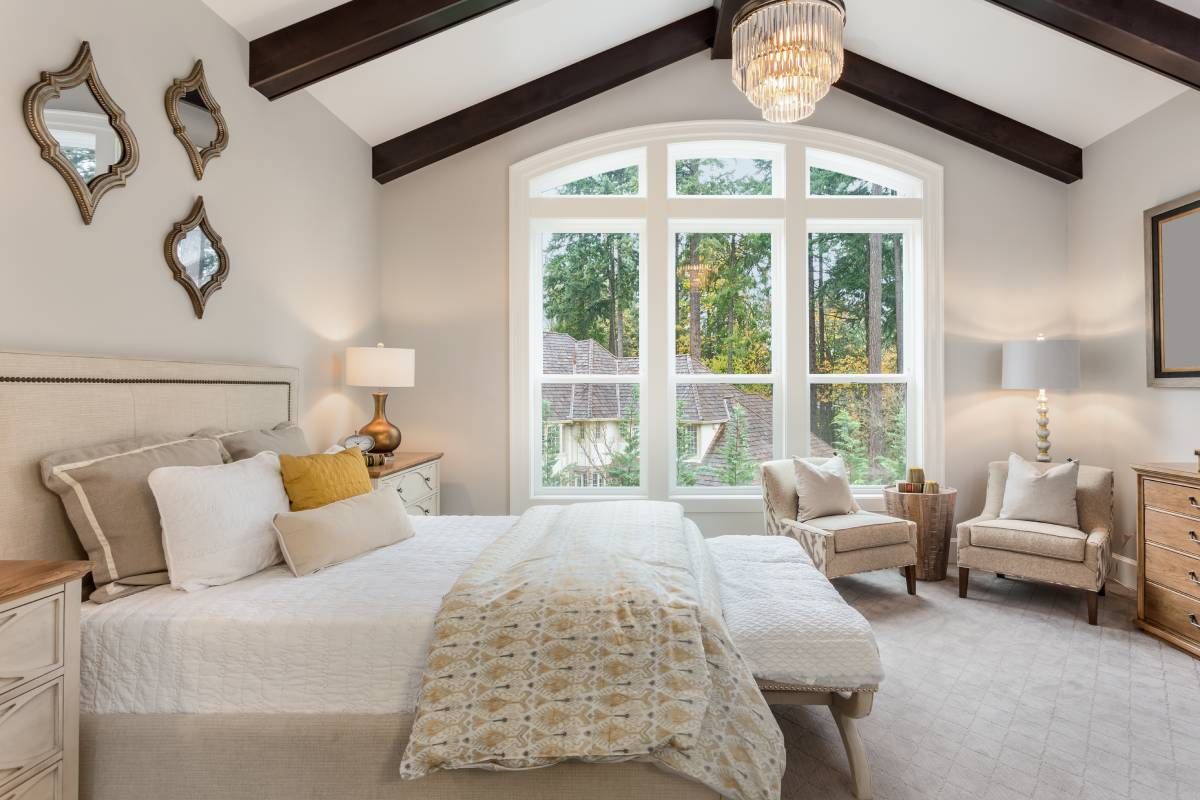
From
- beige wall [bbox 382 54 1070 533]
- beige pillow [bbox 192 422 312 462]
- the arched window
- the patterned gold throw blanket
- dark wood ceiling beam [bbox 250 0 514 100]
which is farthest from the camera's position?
the arched window

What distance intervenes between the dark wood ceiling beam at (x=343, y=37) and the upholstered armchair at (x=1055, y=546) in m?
3.76

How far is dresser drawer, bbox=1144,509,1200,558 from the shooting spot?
2.88 m

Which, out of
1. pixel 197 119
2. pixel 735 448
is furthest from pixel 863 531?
pixel 197 119

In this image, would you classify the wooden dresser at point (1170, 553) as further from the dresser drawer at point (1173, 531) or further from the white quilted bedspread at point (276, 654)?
the white quilted bedspread at point (276, 654)

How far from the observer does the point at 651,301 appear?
444cm

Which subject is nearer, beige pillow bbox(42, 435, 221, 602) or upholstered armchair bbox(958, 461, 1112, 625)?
beige pillow bbox(42, 435, 221, 602)

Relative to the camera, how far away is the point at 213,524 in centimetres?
190

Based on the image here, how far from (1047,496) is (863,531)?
1.09m

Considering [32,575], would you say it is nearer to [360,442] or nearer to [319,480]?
[319,480]

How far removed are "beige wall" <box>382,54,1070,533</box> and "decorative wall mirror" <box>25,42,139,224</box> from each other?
87.9 inches

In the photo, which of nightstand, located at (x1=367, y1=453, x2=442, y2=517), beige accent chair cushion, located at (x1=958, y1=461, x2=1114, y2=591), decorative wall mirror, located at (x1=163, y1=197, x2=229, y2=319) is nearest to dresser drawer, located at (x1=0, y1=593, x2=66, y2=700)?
decorative wall mirror, located at (x1=163, y1=197, x2=229, y2=319)

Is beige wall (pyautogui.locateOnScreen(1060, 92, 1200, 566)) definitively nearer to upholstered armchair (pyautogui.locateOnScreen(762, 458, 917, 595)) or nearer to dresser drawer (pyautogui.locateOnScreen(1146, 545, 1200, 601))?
dresser drawer (pyautogui.locateOnScreen(1146, 545, 1200, 601))

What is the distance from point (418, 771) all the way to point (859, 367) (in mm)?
3940

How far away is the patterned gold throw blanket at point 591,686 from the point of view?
1.49m
